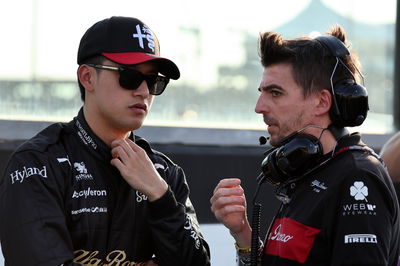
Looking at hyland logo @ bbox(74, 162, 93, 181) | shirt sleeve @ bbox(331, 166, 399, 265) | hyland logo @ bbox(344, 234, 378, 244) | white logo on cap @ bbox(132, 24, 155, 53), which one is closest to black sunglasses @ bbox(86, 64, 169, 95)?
white logo on cap @ bbox(132, 24, 155, 53)

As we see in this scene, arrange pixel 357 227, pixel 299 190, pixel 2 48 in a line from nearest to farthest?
pixel 357 227 → pixel 299 190 → pixel 2 48

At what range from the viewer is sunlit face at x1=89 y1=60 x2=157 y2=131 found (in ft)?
10.3

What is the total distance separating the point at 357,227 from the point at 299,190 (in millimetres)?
333

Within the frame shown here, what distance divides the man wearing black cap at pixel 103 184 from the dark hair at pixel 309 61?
1.64 ft

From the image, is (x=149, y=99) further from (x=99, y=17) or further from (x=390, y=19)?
(x=390, y=19)

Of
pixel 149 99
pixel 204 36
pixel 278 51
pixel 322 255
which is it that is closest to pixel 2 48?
pixel 204 36

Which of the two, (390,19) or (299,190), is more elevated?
(390,19)

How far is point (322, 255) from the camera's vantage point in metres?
2.63

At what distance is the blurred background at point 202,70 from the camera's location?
533cm

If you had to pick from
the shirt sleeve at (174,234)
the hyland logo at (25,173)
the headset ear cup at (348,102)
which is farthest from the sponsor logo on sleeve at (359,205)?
the hyland logo at (25,173)

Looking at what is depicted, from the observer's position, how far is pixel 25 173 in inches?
115

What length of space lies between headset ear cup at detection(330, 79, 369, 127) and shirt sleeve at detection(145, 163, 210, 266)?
709mm

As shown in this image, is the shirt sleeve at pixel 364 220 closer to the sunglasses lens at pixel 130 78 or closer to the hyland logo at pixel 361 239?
the hyland logo at pixel 361 239

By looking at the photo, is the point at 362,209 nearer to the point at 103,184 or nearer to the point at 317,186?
the point at 317,186
